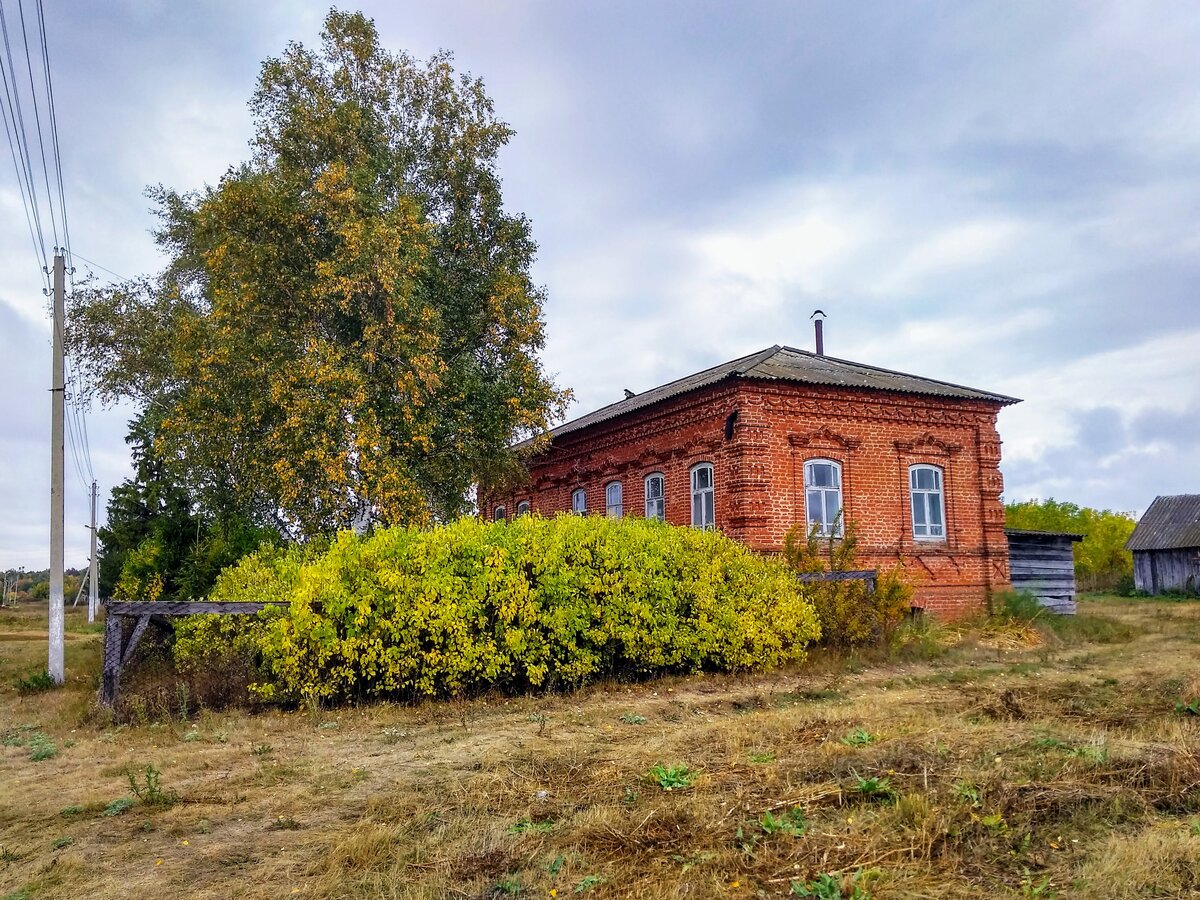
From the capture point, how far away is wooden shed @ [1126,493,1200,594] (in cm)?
3700

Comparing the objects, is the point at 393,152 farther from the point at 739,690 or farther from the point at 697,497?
the point at 739,690

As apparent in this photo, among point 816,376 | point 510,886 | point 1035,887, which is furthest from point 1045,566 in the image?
point 510,886

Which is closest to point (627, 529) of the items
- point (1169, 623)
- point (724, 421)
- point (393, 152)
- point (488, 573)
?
point (488, 573)

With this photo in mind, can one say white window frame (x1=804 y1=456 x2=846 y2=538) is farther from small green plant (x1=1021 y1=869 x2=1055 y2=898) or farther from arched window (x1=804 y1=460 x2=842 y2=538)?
small green plant (x1=1021 y1=869 x2=1055 y2=898)

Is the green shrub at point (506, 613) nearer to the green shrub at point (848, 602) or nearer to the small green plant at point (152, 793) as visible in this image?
the green shrub at point (848, 602)

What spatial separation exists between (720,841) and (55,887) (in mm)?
3617

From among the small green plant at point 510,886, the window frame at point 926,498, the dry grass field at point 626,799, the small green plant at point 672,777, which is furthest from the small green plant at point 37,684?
the window frame at point 926,498

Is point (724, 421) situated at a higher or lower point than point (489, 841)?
higher

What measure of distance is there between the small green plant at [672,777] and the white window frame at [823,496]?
1160 cm

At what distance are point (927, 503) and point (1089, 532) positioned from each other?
41.8m

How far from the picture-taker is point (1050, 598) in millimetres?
20297

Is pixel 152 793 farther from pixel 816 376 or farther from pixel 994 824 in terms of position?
pixel 816 376

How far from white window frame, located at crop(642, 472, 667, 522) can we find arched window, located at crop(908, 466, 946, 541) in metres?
5.22

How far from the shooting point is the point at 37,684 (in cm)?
1362
